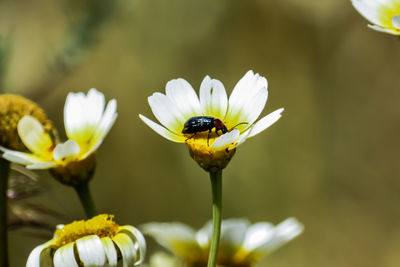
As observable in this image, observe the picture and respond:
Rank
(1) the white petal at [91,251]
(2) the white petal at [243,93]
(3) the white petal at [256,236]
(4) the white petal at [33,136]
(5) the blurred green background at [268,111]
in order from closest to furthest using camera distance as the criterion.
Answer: (1) the white petal at [91,251]
(2) the white petal at [243,93]
(4) the white petal at [33,136]
(3) the white petal at [256,236]
(5) the blurred green background at [268,111]

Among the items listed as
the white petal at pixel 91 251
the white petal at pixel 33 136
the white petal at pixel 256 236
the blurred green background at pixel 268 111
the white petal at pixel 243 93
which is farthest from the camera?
the blurred green background at pixel 268 111

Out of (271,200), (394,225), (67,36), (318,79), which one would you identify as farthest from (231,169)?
(67,36)

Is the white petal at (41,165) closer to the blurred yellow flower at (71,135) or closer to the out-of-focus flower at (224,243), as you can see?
the blurred yellow flower at (71,135)

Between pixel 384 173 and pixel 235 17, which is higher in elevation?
pixel 235 17

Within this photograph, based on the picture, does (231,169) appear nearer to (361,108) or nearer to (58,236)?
(361,108)

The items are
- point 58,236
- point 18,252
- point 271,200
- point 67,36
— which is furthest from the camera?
point 271,200

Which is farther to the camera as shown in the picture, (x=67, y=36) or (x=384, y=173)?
(x=384, y=173)

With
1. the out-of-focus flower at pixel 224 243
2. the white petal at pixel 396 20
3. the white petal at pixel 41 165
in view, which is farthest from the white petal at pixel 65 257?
the white petal at pixel 396 20

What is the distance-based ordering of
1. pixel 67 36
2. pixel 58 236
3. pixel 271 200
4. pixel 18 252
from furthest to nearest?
pixel 271 200 → pixel 18 252 → pixel 67 36 → pixel 58 236
